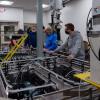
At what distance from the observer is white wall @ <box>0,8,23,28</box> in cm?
846

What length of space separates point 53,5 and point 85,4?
3.35 metres

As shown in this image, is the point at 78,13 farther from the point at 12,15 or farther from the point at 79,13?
the point at 12,15

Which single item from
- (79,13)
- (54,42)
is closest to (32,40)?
(54,42)

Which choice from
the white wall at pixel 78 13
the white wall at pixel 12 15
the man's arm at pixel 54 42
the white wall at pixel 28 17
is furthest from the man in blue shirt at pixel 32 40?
the white wall at pixel 28 17

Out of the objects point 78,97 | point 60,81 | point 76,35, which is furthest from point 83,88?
point 76,35

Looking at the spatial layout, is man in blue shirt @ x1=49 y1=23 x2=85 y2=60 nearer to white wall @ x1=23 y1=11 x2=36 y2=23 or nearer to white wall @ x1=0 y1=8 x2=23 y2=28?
white wall @ x1=0 y1=8 x2=23 y2=28

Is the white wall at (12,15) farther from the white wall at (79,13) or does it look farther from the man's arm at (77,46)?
the man's arm at (77,46)

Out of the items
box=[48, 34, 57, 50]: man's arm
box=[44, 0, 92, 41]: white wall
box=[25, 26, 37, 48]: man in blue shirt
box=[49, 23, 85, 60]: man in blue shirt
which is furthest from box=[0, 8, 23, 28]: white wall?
box=[49, 23, 85, 60]: man in blue shirt

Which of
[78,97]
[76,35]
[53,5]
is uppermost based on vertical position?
[53,5]

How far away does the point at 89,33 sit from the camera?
122 cm

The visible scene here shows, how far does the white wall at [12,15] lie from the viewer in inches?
333

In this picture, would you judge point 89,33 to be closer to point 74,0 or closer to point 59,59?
point 59,59

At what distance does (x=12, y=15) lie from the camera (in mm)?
8633

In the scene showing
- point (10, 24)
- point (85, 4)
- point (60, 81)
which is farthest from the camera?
point (10, 24)
